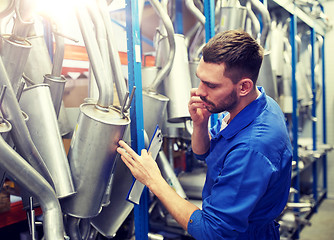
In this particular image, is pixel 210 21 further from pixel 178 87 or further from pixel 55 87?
pixel 55 87

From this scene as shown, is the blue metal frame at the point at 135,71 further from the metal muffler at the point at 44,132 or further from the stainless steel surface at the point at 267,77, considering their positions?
the stainless steel surface at the point at 267,77

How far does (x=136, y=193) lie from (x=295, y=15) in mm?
2270

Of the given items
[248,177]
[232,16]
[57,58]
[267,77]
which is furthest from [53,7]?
[267,77]

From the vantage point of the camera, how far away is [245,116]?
938mm

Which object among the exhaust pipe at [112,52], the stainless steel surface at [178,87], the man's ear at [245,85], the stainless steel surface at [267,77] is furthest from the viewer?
the stainless steel surface at [267,77]

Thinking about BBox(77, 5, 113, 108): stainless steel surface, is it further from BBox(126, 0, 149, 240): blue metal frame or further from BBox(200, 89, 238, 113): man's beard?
BBox(200, 89, 238, 113): man's beard

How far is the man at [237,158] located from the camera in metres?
0.83

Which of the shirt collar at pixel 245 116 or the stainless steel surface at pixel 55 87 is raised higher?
the stainless steel surface at pixel 55 87

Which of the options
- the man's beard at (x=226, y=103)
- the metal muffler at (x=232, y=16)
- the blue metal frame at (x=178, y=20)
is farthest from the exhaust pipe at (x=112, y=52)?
the blue metal frame at (x=178, y=20)

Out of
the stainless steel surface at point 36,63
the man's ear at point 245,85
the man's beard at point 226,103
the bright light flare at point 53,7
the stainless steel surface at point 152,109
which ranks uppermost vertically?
the bright light flare at point 53,7

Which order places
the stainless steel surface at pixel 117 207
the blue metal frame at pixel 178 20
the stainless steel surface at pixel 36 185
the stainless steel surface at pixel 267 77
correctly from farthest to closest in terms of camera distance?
the blue metal frame at pixel 178 20 → the stainless steel surface at pixel 267 77 → the stainless steel surface at pixel 117 207 → the stainless steel surface at pixel 36 185

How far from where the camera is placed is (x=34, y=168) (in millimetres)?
907

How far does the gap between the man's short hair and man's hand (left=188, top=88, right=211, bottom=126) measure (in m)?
0.19

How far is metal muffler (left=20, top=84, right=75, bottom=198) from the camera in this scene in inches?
38.4
